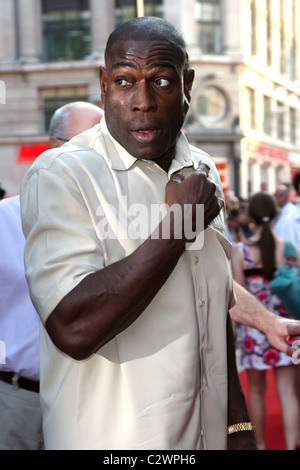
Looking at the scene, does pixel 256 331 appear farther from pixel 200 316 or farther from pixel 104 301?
pixel 104 301

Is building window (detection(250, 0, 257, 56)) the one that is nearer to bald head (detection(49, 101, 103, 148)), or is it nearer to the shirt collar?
bald head (detection(49, 101, 103, 148))

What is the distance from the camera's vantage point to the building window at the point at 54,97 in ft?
85.2

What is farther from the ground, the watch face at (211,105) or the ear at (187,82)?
the ear at (187,82)

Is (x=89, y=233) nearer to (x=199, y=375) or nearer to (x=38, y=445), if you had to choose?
(x=199, y=375)

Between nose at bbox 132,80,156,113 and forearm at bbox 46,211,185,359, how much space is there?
13.9 inches

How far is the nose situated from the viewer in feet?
5.83

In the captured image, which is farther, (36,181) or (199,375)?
(199,375)

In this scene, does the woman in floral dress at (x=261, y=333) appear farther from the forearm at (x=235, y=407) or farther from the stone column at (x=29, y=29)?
the stone column at (x=29, y=29)

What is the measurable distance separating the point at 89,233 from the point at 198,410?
0.51m

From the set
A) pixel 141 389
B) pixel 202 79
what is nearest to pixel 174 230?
pixel 141 389

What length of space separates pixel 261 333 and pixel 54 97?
21446 millimetres

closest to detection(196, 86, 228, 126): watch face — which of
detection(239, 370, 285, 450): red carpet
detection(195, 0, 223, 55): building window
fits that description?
detection(195, 0, 223, 55): building window

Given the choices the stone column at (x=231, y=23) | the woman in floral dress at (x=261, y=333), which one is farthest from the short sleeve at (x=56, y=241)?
the stone column at (x=231, y=23)

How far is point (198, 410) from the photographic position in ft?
5.86
